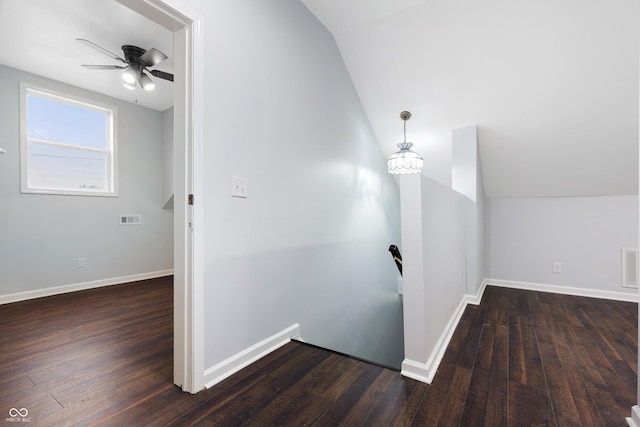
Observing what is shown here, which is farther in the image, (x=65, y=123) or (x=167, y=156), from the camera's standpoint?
(x=167, y=156)

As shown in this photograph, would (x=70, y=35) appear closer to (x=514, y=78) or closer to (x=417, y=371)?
(x=417, y=371)

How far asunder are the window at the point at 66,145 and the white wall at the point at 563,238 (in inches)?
214

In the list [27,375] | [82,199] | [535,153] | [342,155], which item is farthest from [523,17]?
[82,199]

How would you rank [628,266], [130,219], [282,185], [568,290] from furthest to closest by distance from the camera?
[130,219]
[568,290]
[628,266]
[282,185]

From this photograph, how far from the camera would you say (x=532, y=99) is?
9.05ft

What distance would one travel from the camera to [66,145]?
3.68 m

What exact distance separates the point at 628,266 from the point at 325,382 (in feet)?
12.6

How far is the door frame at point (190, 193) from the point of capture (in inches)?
58.1

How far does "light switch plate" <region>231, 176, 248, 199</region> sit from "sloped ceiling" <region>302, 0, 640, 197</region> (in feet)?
5.77

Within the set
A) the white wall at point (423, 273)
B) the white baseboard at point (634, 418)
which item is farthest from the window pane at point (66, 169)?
the white baseboard at point (634, 418)

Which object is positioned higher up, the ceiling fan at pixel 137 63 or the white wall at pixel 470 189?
the ceiling fan at pixel 137 63

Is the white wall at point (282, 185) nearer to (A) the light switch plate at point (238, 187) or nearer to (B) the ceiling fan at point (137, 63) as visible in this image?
(A) the light switch plate at point (238, 187)

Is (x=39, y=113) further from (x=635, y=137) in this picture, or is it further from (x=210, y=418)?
(x=635, y=137)

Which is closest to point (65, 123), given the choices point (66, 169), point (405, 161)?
point (66, 169)
